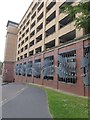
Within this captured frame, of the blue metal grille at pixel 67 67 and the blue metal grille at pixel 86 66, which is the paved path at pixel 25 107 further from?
the blue metal grille at pixel 67 67

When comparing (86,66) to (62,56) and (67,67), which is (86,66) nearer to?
(67,67)

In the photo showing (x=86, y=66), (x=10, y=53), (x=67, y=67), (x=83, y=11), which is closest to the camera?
(x=83, y=11)

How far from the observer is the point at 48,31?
41.9 meters

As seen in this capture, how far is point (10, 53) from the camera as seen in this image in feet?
256

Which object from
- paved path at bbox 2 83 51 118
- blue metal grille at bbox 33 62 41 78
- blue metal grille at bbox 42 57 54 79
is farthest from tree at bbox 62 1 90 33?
blue metal grille at bbox 33 62 41 78

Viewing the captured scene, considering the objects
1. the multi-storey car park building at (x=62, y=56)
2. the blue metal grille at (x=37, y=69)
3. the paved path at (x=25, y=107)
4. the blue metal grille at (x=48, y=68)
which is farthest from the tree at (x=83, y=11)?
the blue metal grille at (x=37, y=69)

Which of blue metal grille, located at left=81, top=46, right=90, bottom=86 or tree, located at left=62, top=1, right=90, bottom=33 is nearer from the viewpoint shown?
tree, located at left=62, top=1, right=90, bottom=33

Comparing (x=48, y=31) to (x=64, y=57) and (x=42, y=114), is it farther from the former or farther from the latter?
(x=42, y=114)

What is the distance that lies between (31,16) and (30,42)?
7.79 m

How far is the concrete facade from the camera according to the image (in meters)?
76.1

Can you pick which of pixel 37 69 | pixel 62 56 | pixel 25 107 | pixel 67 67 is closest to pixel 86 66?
pixel 67 67

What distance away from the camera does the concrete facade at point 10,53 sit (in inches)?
2998

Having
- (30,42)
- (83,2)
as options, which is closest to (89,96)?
(83,2)

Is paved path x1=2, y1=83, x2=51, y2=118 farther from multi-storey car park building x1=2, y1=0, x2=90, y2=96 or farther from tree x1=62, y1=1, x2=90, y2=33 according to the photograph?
multi-storey car park building x1=2, y1=0, x2=90, y2=96
